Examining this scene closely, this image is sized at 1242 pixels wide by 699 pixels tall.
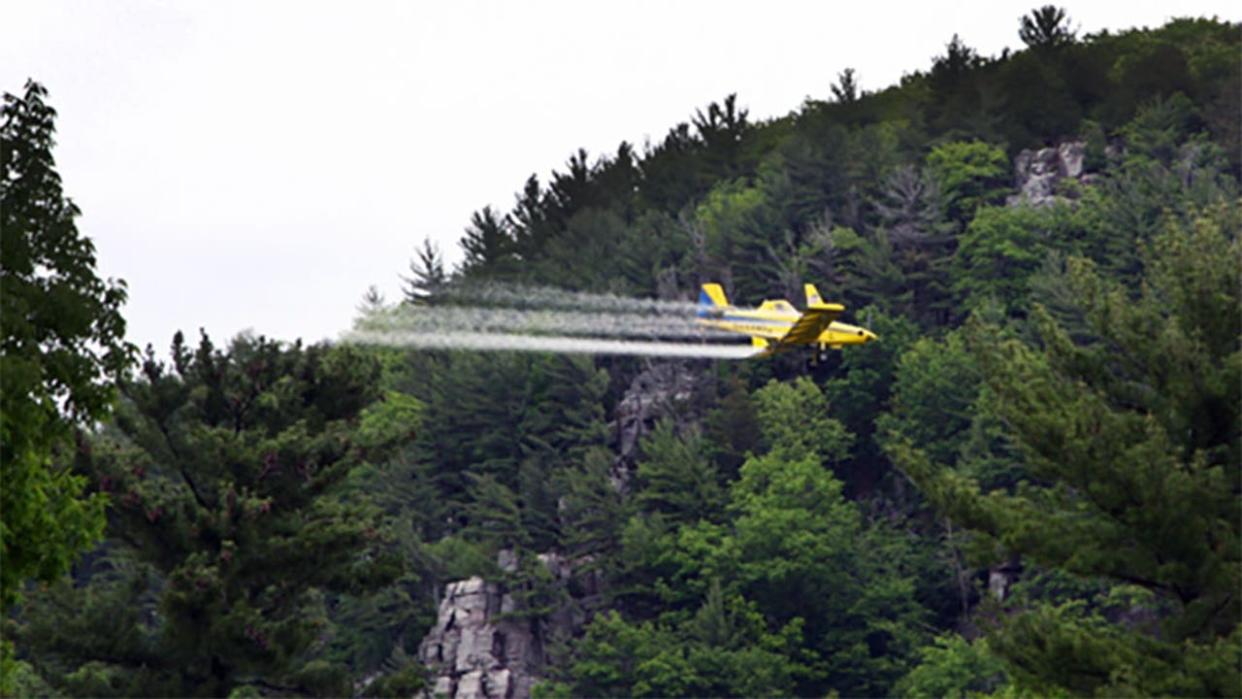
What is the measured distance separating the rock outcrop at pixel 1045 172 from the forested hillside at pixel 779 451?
0.68ft

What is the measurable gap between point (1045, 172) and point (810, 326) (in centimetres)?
6859

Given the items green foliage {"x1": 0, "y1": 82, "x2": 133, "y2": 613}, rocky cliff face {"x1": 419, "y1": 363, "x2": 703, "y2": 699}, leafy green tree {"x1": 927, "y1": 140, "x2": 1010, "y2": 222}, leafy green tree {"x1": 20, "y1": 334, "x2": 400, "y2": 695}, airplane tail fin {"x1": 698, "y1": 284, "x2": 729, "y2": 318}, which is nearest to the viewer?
green foliage {"x1": 0, "y1": 82, "x2": 133, "y2": 613}

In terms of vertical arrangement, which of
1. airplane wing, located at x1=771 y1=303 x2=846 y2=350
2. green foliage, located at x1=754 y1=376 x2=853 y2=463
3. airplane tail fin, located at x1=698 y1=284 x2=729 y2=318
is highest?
airplane tail fin, located at x1=698 y1=284 x2=729 y2=318

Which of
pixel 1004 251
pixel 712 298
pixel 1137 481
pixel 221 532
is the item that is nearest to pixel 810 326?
pixel 712 298

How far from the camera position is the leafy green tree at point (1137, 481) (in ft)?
130

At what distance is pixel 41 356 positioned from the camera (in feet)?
84.2

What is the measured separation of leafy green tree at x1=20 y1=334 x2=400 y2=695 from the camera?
5053 cm

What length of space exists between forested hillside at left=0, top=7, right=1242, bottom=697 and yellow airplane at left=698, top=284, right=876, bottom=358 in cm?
730

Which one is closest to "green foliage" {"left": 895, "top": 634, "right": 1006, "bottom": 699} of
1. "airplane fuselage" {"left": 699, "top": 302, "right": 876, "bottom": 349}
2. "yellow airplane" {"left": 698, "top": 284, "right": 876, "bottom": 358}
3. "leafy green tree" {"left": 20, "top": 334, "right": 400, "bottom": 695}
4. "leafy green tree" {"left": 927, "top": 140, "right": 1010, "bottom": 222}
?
"yellow airplane" {"left": 698, "top": 284, "right": 876, "bottom": 358}

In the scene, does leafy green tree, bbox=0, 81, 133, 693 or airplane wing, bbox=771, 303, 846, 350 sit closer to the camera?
leafy green tree, bbox=0, 81, 133, 693

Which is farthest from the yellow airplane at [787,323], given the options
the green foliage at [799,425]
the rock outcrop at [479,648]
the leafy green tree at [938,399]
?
the green foliage at [799,425]

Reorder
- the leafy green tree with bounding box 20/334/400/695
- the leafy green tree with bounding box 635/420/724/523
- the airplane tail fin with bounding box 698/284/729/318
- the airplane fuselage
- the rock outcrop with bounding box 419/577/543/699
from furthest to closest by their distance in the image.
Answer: the leafy green tree with bounding box 635/420/724/523, the rock outcrop with bounding box 419/577/543/699, the airplane tail fin with bounding box 698/284/729/318, the airplane fuselage, the leafy green tree with bounding box 20/334/400/695

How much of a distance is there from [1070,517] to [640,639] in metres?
70.8

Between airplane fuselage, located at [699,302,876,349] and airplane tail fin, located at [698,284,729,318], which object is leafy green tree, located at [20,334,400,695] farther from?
airplane tail fin, located at [698,284,729,318]
